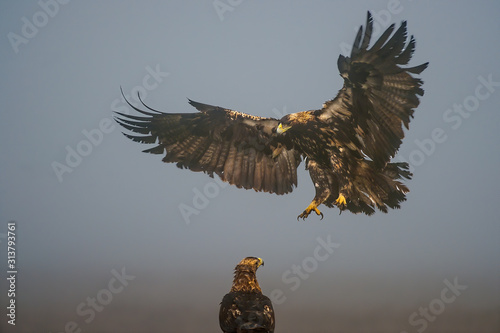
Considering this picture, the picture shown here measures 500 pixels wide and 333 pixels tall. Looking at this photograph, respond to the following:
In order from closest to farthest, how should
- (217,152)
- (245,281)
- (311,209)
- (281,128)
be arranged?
(245,281), (281,128), (311,209), (217,152)

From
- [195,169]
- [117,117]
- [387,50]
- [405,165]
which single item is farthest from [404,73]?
[117,117]

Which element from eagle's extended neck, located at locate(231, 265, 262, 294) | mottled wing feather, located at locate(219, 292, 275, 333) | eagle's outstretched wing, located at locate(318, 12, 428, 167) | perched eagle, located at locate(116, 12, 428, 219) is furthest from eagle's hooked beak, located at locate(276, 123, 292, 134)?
mottled wing feather, located at locate(219, 292, 275, 333)

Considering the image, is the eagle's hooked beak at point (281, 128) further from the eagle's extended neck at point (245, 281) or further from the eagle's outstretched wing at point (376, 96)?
the eagle's extended neck at point (245, 281)

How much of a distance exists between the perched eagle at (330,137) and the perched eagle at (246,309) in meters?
1.10

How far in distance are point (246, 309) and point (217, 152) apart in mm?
1830

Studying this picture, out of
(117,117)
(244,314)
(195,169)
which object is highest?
(117,117)

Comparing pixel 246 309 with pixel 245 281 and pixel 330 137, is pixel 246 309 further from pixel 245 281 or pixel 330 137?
pixel 330 137

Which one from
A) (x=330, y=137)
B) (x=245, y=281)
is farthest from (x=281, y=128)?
(x=245, y=281)

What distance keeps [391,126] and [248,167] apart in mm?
1402

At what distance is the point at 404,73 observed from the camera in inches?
184

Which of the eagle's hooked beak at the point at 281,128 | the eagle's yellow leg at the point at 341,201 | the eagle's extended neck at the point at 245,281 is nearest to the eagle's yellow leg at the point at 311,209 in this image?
the eagle's yellow leg at the point at 341,201

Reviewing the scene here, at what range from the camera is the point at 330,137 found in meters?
5.12

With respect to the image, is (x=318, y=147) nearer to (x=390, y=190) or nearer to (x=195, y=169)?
(x=390, y=190)

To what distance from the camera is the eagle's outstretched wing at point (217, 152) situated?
5.54 metres
